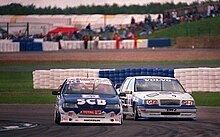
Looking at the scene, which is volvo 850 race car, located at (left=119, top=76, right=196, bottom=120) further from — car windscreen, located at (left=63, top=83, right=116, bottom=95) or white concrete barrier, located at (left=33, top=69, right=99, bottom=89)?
white concrete barrier, located at (left=33, top=69, right=99, bottom=89)

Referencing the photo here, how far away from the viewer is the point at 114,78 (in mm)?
33000

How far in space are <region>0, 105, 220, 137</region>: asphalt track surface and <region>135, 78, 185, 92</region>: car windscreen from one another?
1027 millimetres

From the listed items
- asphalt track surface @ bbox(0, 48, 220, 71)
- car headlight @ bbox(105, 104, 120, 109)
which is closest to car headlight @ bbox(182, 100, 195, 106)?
car headlight @ bbox(105, 104, 120, 109)

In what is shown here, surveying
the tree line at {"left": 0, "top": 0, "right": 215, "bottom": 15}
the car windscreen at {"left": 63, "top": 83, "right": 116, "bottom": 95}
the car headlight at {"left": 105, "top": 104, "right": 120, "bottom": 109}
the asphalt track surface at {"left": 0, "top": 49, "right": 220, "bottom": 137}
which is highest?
the tree line at {"left": 0, "top": 0, "right": 215, "bottom": 15}

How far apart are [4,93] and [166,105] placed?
549 inches

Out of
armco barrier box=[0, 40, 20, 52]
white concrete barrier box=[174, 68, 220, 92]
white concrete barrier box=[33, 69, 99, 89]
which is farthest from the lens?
armco barrier box=[0, 40, 20, 52]

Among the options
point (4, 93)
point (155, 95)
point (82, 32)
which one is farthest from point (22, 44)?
point (155, 95)

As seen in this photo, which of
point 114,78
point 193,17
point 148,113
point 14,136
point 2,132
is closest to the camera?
point 14,136

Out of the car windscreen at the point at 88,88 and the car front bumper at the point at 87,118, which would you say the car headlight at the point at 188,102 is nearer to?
the car windscreen at the point at 88,88

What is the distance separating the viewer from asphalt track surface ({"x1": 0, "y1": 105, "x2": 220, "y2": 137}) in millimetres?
16222

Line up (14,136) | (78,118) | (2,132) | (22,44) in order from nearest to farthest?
1. (14,136)
2. (2,132)
3. (78,118)
4. (22,44)

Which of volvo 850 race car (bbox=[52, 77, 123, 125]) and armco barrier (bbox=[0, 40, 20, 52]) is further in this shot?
armco barrier (bbox=[0, 40, 20, 52])

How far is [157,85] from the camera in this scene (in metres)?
21.9

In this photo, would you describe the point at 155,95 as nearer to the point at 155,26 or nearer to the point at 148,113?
the point at 148,113
